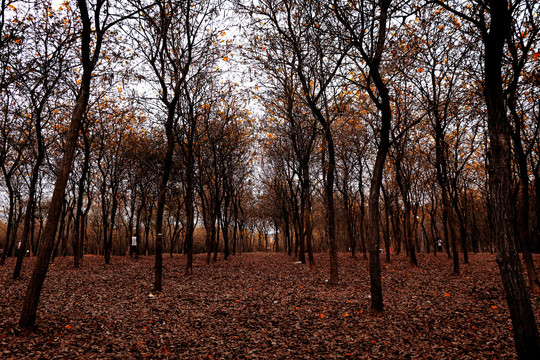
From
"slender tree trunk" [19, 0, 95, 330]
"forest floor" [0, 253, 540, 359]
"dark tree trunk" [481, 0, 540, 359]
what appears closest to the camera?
"dark tree trunk" [481, 0, 540, 359]

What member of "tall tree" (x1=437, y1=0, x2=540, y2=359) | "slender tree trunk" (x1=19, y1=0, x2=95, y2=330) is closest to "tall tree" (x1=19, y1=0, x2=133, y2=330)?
"slender tree trunk" (x1=19, y1=0, x2=95, y2=330)

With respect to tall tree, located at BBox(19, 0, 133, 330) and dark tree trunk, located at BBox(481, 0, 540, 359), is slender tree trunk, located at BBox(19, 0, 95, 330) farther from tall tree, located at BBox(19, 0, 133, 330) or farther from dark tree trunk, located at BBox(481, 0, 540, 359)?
dark tree trunk, located at BBox(481, 0, 540, 359)

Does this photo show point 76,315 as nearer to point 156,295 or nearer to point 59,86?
point 156,295

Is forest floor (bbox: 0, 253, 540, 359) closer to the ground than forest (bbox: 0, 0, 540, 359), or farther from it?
closer to the ground

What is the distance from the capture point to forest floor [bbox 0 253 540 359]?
5523 millimetres

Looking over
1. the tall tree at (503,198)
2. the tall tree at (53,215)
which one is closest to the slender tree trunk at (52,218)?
the tall tree at (53,215)

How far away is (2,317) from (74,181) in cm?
1875

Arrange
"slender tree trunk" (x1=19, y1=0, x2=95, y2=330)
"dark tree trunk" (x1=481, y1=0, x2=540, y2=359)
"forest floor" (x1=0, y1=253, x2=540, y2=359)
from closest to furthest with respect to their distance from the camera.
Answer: "dark tree trunk" (x1=481, y1=0, x2=540, y2=359) → "forest floor" (x1=0, y1=253, x2=540, y2=359) → "slender tree trunk" (x1=19, y1=0, x2=95, y2=330)

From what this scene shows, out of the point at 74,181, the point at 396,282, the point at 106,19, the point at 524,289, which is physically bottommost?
the point at 396,282

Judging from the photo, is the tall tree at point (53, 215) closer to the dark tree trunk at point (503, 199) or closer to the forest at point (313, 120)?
the forest at point (313, 120)

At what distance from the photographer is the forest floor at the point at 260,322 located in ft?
18.1

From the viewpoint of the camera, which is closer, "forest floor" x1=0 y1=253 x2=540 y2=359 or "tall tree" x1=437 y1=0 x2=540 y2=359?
"tall tree" x1=437 y1=0 x2=540 y2=359

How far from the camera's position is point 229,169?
24078mm

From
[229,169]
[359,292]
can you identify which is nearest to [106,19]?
[359,292]
